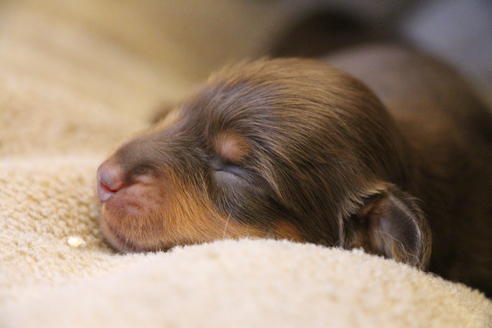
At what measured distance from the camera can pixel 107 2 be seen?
4.92 meters

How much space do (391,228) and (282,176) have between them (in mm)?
396

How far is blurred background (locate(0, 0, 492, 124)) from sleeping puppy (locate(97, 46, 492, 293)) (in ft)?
5.13

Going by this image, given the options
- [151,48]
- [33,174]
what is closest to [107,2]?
[151,48]

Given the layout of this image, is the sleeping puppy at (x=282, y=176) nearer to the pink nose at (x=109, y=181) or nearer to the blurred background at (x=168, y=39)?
the pink nose at (x=109, y=181)

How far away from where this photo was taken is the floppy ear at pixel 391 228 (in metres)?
1.85

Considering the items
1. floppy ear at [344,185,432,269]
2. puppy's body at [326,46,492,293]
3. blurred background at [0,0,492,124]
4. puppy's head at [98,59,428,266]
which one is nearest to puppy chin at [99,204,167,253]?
puppy's head at [98,59,428,266]

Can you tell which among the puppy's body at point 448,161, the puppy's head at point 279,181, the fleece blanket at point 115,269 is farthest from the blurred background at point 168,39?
the puppy's head at point 279,181

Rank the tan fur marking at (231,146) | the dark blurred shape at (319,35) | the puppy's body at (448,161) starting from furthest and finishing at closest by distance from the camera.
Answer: the dark blurred shape at (319,35), the puppy's body at (448,161), the tan fur marking at (231,146)

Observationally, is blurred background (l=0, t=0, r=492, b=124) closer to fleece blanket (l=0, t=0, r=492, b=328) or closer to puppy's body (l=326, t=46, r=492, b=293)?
fleece blanket (l=0, t=0, r=492, b=328)

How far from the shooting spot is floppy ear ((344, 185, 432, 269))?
1.85 m

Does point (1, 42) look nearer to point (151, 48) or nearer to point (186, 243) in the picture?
point (151, 48)

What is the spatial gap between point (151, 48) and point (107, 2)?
0.59 meters

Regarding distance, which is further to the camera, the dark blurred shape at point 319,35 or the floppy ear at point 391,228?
the dark blurred shape at point 319,35

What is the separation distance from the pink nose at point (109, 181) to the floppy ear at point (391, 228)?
2.59 feet
